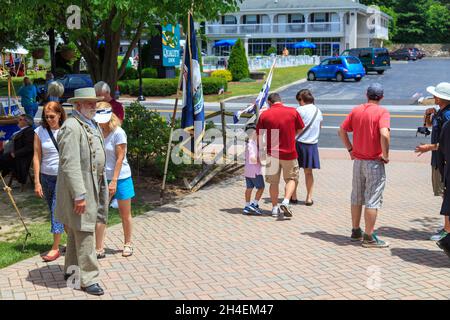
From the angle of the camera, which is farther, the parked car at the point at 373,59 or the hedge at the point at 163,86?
the parked car at the point at 373,59

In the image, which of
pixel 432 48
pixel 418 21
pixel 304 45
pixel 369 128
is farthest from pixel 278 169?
pixel 418 21

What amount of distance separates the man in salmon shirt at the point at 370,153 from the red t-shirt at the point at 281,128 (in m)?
1.31

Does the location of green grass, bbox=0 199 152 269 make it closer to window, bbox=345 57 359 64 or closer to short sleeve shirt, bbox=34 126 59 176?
short sleeve shirt, bbox=34 126 59 176

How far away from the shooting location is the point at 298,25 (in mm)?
68688

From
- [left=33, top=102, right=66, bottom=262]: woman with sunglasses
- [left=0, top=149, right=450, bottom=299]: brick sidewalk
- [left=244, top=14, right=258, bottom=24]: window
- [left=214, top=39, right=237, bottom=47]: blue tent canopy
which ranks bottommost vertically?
[left=0, top=149, right=450, bottom=299]: brick sidewalk

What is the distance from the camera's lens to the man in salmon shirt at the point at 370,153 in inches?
278

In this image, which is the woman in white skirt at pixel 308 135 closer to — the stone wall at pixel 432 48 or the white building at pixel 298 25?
the white building at pixel 298 25

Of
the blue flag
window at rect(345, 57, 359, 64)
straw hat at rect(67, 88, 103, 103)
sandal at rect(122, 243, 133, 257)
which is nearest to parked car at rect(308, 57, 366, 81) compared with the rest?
window at rect(345, 57, 359, 64)

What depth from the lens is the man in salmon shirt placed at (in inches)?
278

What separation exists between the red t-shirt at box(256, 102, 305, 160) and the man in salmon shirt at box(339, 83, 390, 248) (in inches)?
51.8

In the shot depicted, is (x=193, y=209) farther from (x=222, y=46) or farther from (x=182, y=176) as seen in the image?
(x=222, y=46)

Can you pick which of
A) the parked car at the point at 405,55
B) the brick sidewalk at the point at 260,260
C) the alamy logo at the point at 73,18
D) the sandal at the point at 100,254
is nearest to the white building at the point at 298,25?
the parked car at the point at 405,55

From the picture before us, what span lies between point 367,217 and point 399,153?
8004mm

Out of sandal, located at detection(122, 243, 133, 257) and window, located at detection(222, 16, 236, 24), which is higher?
window, located at detection(222, 16, 236, 24)
